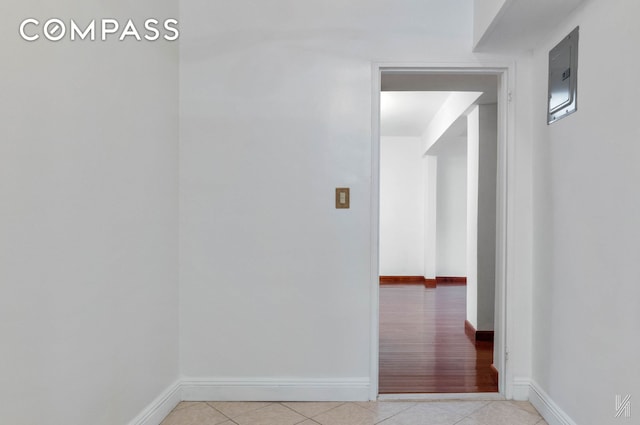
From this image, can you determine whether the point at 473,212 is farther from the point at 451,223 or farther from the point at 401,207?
the point at 451,223

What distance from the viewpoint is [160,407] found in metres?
2.18

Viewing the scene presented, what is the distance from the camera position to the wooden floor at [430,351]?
2709 mm

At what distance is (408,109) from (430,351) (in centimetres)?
303

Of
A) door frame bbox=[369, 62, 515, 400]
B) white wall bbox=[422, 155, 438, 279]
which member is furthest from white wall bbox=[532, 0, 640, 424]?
white wall bbox=[422, 155, 438, 279]

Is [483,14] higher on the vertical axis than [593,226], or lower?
higher

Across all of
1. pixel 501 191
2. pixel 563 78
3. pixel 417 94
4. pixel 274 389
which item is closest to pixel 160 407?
pixel 274 389

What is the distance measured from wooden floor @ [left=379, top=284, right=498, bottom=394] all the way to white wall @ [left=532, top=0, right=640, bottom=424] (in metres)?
0.63

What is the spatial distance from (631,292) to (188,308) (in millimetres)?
2203

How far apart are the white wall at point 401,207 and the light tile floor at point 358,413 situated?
16.3 ft

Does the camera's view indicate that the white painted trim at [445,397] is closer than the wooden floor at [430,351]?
Yes
